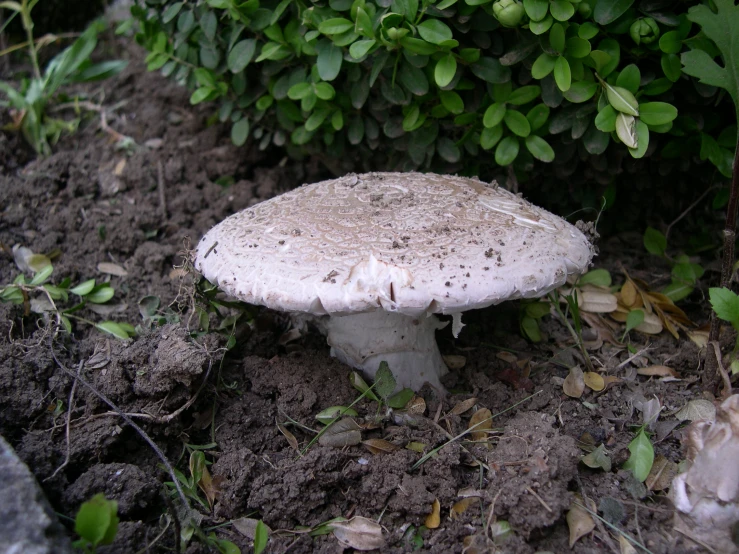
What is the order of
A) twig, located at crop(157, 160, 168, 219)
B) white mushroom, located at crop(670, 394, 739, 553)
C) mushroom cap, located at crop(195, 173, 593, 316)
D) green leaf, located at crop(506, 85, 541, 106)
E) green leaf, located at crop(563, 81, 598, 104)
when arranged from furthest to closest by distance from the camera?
twig, located at crop(157, 160, 168, 219), green leaf, located at crop(506, 85, 541, 106), green leaf, located at crop(563, 81, 598, 104), mushroom cap, located at crop(195, 173, 593, 316), white mushroom, located at crop(670, 394, 739, 553)

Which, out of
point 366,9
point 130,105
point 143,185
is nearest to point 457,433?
point 366,9

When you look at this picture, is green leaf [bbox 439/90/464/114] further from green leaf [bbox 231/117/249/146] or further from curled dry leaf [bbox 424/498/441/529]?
curled dry leaf [bbox 424/498/441/529]

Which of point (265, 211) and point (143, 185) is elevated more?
point (265, 211)

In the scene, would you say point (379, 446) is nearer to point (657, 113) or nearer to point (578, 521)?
point (578, 521)

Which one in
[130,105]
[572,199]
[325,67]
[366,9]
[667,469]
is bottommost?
[667,469]

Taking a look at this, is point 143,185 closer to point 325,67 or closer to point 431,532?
point 325,67

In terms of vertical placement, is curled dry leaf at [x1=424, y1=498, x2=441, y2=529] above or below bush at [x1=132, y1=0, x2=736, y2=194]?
below

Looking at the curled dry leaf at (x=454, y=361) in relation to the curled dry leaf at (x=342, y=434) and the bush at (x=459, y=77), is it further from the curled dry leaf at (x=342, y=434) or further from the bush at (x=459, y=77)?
the bush at (x=459, y=77)

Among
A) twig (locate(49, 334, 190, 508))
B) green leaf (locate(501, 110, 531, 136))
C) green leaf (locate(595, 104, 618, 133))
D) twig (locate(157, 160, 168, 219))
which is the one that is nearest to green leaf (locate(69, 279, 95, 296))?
twig (locate(49, 334, 190, 508))
